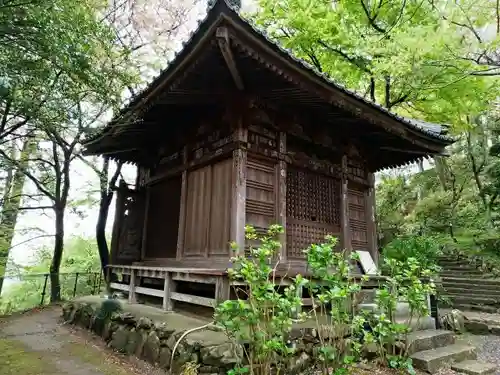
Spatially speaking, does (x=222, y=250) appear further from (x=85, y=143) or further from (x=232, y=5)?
(x=85, y=143)

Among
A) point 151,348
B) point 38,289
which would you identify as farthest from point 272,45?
point 38,289

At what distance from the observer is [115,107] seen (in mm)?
6488

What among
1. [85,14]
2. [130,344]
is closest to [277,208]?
[130,344]

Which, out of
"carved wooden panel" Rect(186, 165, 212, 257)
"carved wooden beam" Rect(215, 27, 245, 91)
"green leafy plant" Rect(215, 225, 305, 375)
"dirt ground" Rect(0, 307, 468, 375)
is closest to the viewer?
"green leafy plant" Rect(215, 225, 305, 375)

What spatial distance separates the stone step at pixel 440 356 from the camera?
4.63 meters

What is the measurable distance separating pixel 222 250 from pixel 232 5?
383cm

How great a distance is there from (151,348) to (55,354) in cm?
174

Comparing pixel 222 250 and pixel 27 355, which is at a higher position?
pixel 222 250

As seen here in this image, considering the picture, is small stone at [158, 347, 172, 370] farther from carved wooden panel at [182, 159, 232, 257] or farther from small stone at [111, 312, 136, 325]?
carved wooden panel at [182, 159, 232, 257]

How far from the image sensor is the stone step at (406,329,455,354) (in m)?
5.01

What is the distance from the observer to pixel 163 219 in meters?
8.52

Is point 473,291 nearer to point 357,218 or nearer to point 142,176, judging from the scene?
point 357,218

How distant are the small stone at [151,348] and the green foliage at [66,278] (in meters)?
8.54

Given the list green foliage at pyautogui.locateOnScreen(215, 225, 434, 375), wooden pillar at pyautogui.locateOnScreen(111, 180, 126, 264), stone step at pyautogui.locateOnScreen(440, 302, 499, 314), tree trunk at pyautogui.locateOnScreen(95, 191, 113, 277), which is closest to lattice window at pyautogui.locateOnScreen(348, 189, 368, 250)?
green foliage at pyautogui.locateOnScreen(215, 225, 434, 375)
